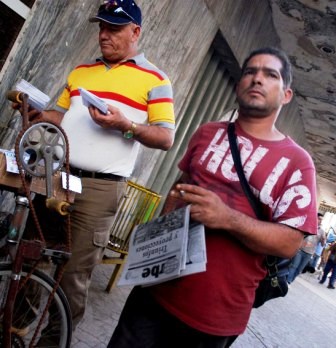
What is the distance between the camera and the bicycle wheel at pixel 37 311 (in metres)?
1.83

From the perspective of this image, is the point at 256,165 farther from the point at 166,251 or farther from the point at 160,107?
the point at 160,107

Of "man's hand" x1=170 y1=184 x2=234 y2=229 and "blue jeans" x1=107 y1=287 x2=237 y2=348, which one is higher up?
"man's hand" x1=170 y1=184 x2=234 y2=229

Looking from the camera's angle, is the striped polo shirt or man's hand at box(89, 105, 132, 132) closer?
man's hand at box(89, 105, 132, 132)

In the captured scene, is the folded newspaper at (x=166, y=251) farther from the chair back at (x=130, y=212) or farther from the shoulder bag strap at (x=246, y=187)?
the chair back at (x=130, y=212)

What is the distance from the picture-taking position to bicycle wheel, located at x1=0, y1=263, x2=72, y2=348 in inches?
72.1

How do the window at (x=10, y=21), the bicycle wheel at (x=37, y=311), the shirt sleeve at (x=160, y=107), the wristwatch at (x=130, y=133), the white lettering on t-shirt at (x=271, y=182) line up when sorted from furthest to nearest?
Answer: the window at (x=10, y=21), the shirt sleeve at (x=160, y=107), the wristwatch at (x=130, y=133), the bicycle wheel at (x=37, y=311), the white lettering on t-shirt at (x=271, y=182)

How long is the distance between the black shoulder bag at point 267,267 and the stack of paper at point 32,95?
3.09 ft

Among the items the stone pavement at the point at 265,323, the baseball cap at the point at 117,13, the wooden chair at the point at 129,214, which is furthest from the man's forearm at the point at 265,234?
the wooden chair at the point at 129,214

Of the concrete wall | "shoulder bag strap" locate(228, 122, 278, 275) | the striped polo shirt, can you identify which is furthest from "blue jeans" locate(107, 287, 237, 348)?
the concrete wall

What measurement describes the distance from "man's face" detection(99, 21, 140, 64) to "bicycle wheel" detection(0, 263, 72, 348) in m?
1.21

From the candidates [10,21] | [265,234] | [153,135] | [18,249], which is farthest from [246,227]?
[10,21]

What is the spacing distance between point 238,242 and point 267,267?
19 centimetres

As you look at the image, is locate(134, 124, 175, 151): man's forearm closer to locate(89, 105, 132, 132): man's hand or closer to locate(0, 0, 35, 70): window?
locate(89, 105, 132, 132): man's hand

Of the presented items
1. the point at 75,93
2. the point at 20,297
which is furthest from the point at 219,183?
the point at 20,297
